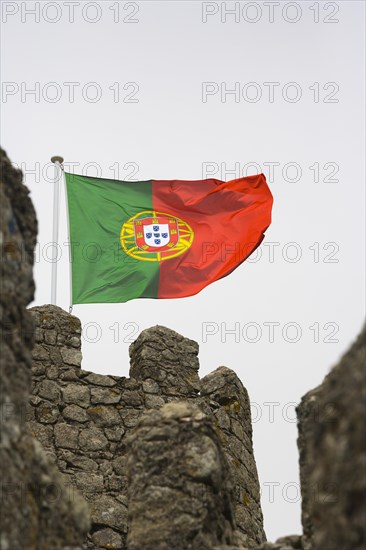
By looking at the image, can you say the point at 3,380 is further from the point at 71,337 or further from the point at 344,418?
the point at 71,337

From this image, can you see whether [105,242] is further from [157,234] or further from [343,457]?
[343,457]

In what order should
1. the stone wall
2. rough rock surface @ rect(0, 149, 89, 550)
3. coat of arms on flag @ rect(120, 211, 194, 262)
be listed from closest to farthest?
1. rough rock surface @ rect(0, 149, 89, 550)
2. the stone wall
3. coat of arms on flag @ rect(120, 211, 194, 262)

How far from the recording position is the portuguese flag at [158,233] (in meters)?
15.9

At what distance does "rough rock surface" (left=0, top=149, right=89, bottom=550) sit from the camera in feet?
18.7

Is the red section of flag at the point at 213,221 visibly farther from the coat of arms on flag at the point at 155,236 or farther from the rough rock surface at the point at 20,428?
the rough rock surface at the point at 20,428

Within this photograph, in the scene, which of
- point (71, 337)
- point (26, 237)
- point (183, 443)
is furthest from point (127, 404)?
point (26, 237)

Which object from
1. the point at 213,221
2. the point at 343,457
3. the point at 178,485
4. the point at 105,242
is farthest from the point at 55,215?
the point at 343,457

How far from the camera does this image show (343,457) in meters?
4.66

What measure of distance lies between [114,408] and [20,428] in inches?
281

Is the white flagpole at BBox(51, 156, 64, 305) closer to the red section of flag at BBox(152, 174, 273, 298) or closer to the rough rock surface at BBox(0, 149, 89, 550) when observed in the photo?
the red section of flag at BBox(152, 174, 273, 298)

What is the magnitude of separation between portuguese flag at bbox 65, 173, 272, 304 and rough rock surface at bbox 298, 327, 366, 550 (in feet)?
34.7

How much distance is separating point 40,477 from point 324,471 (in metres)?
1.88

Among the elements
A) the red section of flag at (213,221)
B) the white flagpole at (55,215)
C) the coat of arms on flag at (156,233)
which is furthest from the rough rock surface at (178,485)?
the coat of arms on flag at (156,233)

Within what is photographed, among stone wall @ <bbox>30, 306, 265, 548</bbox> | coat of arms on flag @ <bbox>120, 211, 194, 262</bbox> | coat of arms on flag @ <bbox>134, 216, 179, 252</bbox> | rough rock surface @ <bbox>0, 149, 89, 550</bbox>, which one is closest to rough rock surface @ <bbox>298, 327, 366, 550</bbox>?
rough rock surface @ <bbox>0, 149, 89, 550</bbox>
